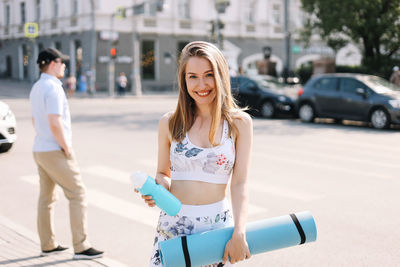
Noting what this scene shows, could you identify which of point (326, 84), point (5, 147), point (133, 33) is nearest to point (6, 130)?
point (5, 147)

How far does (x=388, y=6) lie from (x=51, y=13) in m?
28.5

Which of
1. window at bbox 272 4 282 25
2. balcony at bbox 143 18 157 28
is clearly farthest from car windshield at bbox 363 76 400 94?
window at bbox 272 4 282 25

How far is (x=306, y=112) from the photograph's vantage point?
54.1 feet

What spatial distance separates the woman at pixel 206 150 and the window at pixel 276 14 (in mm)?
43641

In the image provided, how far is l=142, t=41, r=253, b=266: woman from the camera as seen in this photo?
249 centimetres

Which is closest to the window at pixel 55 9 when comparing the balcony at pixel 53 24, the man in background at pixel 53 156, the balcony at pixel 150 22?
the balcony at pixel 53 24

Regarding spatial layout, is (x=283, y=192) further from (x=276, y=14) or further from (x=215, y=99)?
(x=276, y=14)

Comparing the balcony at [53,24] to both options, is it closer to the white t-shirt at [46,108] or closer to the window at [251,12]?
the window at [251,12]

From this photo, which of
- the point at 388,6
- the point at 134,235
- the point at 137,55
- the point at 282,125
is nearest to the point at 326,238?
the point at 134,235

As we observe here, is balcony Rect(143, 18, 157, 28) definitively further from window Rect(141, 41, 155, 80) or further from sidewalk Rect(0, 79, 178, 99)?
sidewalk Rect(0, 79, 178, 99)

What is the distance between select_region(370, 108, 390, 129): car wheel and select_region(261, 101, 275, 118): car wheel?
4096mm

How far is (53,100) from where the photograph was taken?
428cm

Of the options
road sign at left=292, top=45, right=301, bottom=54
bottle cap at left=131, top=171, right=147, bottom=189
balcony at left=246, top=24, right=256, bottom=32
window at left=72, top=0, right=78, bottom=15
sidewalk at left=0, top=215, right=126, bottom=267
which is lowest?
sidewalk at left=0, top=215, right=126, bottom=267

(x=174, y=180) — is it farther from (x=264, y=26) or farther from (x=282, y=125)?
(x=264, y=26)
